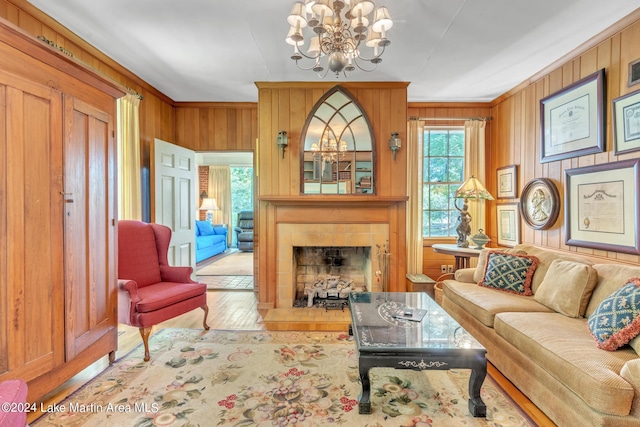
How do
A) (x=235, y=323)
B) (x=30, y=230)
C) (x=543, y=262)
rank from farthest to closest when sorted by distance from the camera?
(x=235, y=323), (x=543, y=262), (x=30, y=230)

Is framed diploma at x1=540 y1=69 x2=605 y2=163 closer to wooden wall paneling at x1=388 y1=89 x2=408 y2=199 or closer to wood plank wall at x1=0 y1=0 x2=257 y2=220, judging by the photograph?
wooden wall paneling at x1=388 y1=89 x2=408 y2=199

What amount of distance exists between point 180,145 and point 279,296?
2.68 m

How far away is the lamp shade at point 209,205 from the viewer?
884cm

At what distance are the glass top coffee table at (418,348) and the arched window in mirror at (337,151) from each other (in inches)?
75.0

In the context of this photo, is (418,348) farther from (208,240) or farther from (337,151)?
(208,240)

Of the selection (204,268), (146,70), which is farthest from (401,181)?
(204,268)

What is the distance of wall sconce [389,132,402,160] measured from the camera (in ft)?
11.8

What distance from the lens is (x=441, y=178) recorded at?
14.9 ft

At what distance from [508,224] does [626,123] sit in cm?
177

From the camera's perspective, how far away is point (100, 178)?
7.31 feet

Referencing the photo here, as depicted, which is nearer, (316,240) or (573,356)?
(573,356)

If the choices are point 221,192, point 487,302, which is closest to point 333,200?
point 487,302

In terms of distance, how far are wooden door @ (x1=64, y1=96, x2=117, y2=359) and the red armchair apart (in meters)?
0.14

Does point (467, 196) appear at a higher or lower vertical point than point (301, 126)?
lower
